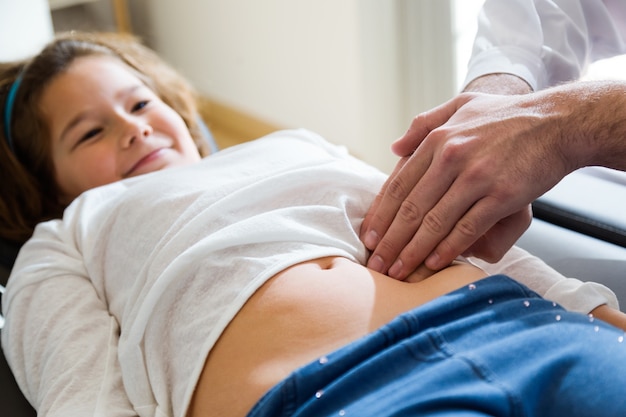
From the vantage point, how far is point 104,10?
380 centimetres

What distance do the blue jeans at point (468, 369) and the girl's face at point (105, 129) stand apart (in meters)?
0.77

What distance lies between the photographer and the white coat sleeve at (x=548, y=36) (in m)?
1.63

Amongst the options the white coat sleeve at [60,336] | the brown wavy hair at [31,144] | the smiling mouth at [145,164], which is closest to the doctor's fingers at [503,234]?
the white coat sleeve at [60,336]

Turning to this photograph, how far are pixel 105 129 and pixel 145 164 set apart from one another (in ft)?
0.38

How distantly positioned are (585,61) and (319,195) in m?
0.81

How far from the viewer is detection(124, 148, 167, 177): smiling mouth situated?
1585mm

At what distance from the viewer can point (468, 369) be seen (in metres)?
0.91

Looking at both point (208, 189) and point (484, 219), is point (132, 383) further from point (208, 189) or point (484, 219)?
point (484, 219)

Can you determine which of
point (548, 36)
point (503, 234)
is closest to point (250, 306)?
point (503, 234)

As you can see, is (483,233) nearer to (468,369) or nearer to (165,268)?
(468,369)

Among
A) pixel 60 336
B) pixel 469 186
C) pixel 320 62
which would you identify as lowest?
pixel 320 62

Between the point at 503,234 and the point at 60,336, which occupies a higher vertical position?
the point at 503,234

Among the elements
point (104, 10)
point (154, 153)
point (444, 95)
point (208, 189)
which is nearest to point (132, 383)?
point (208, 189)

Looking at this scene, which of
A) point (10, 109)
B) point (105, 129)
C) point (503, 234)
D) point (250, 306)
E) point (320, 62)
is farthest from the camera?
point (320, 62)
